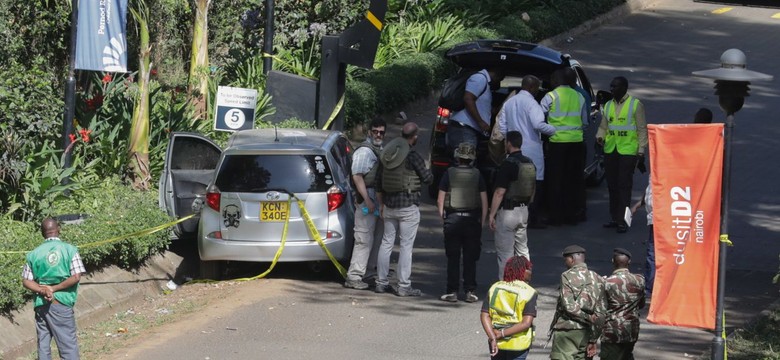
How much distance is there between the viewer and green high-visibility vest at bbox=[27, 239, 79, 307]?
10164 mm

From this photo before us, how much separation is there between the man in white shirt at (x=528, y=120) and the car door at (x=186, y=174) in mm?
3478

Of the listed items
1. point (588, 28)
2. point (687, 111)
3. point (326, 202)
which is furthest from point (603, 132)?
point (588, 28)

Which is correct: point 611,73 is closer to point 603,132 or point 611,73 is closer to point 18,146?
point 603,132

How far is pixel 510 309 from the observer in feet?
29.3

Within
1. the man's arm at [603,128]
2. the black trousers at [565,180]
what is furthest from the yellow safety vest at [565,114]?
the man's arm at [603,128]

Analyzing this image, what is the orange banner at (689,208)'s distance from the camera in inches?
372

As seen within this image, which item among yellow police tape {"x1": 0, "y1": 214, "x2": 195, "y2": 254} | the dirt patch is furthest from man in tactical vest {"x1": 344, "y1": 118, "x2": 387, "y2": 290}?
yellow police tape {"x1": 0, "y1": 214, "x2": 195, "y2": 254}

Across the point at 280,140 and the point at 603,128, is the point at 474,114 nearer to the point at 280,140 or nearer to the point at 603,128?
the point at 603,128

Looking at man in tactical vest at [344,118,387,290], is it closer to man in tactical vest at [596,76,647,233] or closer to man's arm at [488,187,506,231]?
man's arm at [488,187,506,231]

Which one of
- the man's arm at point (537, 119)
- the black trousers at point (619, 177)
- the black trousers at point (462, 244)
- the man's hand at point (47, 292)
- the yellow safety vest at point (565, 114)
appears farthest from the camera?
the yellow safety vest at point (565, 114)

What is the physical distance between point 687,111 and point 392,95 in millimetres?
5002

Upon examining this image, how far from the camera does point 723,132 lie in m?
9.45

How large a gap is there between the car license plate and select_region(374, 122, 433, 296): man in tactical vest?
1.05m

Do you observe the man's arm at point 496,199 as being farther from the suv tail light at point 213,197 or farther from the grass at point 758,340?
the suv tail light at point 213,197
